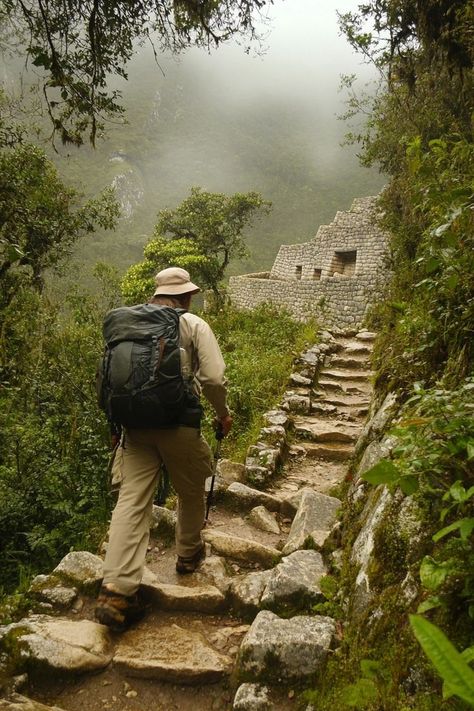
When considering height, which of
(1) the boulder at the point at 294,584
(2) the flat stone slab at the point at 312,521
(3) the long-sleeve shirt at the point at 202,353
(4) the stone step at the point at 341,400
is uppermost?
(3) the long-sleeve shirt at the point at 202,353

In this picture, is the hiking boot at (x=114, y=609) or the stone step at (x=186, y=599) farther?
the stone step at (x=186, y=599)

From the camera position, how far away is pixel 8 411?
6.35 meters

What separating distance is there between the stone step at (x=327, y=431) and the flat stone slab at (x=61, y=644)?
444cm

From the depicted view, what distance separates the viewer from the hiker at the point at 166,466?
2580 mm

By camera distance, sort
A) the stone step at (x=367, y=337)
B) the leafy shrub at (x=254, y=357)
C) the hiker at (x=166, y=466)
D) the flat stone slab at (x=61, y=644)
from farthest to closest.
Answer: the stone step at (x=367, y=337), the leafy shrub at (x=254, y=357), the hiker at (x=166, y=466), the flat stone slab at (x=61, y=644)

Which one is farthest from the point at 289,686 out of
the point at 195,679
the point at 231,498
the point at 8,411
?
the point at 8,411

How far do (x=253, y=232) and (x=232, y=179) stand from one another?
65.1 feet

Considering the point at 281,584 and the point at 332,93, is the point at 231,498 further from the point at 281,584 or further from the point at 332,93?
the point at 332,93

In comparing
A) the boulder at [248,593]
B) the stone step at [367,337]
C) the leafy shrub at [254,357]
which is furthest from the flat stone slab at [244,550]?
the stone step at [367,337]

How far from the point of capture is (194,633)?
2613 millimetres

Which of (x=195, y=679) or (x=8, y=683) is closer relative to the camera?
(x=8, y=683)

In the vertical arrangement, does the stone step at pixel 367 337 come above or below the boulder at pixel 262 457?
above

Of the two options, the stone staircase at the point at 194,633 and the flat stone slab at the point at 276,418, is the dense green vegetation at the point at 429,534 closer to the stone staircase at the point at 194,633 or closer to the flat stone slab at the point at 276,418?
the stone staircase at the point at 194,633

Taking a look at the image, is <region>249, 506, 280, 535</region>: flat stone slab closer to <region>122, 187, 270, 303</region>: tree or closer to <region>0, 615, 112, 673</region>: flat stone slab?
<region>0, 615, 112, 673</region>: flat stone slab
